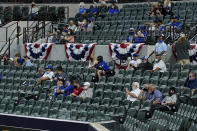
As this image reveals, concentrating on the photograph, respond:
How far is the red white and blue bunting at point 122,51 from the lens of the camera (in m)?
18.8

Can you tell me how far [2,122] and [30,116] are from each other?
1067 mm

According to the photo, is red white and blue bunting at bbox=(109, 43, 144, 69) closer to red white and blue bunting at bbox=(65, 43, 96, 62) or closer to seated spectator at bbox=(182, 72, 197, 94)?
red white and blue bunting at bbox=(65, 43, 96, 62)

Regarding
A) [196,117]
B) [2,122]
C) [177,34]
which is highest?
[177,34]

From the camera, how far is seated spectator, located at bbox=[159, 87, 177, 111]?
14.1 metres

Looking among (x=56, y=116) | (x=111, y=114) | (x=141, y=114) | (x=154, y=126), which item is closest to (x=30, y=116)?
(x=56, y=116)

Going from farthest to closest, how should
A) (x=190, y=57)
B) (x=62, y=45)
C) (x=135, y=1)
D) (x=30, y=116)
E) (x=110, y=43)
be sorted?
(x=135, y=1), (x=62, y=45), (x=110, y=43), (x=190, y=57), (x=30, y=116)

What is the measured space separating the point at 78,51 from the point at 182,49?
4673 millimetres

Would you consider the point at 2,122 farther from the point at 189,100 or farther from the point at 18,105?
the point at 189,100

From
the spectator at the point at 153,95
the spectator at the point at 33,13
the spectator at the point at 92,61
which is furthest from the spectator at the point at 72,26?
the spectator at the point at 153,95

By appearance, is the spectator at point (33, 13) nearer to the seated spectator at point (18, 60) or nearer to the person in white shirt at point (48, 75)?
the seated spectator at point (18, 60)

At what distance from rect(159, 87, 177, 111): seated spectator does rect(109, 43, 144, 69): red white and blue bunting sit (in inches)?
171

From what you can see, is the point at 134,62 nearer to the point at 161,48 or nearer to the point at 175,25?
the point at 161,48

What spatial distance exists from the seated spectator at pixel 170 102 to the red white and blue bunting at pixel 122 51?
4.33 metres

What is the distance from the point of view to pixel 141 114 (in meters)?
14.2
